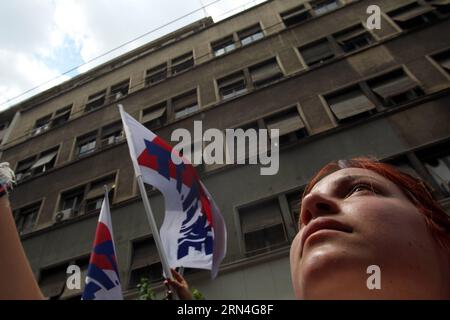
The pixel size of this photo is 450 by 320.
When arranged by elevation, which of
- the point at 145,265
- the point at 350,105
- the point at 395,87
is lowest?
the point at 145,265

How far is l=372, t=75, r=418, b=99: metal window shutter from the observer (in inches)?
435

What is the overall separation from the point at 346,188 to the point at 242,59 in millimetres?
15017

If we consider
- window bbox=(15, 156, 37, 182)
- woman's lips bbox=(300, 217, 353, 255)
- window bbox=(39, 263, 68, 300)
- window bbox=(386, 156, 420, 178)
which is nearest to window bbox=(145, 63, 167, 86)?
window bbox=(15, 156, 37, 182)

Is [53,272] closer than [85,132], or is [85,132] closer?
[53,272]

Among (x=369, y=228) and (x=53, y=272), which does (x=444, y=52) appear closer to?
(x=369, y=228)

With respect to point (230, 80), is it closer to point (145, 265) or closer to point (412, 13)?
point (412, 13)

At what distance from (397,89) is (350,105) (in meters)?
1.63

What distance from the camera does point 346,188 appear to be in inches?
76.0

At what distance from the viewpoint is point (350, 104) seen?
11.6 metres

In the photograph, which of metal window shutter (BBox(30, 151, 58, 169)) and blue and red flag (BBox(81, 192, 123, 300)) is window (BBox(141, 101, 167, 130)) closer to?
metal window shutter (BBox(30, 151, 58, 169))

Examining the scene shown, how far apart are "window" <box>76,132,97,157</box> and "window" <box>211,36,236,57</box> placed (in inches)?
313

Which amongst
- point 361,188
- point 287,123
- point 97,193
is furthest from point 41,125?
point 361,188

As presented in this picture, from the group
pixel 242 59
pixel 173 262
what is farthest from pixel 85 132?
pixel 173 262

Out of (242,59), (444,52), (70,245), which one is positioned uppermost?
(242,59)
